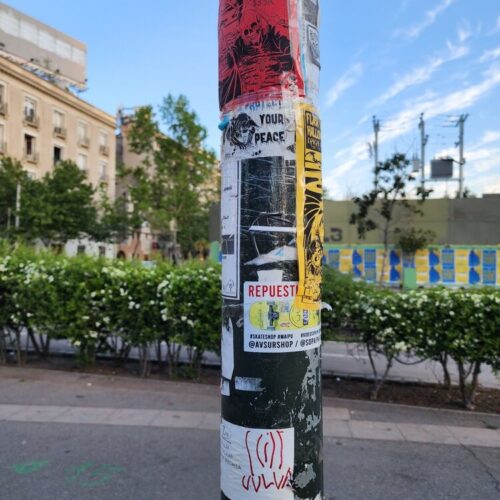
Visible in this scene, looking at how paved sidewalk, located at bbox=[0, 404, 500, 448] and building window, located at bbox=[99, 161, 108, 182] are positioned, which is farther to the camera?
building window, located at bbox=[99, 161, 108, 182]

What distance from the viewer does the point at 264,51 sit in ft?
5.99

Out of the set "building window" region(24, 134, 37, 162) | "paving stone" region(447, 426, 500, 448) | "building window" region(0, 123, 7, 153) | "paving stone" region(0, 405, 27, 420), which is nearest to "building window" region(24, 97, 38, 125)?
"building window" region(24, 134, 37, 162)

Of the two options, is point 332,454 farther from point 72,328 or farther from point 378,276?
point 378,276

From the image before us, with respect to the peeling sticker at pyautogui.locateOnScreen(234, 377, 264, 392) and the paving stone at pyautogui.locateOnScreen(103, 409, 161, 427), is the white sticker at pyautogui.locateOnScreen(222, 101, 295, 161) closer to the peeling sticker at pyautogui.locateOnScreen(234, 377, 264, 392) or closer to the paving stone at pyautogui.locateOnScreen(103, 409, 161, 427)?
the peeling sticker at pyautogui.locateOnScreen(234, 377, 264, 392)

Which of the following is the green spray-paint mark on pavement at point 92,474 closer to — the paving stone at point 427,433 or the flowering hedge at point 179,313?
the flowering hedge at point 179,313

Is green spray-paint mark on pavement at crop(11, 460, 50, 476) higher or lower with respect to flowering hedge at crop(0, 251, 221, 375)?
lower

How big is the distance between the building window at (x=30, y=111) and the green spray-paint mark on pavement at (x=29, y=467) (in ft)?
135

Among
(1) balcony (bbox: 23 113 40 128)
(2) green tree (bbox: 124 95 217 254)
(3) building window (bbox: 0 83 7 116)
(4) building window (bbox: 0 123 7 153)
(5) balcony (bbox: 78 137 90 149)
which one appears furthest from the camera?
(5) balcony (bbox: 78 137 90 149)

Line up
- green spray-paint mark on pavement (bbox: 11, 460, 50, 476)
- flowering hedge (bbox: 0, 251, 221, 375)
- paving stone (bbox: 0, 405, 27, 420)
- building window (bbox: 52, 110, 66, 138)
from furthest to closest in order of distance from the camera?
building window (bbox: 52, 110, 66, 138), flowering hedge (bbox: 0, 251, 221, 375), paving stone (bbox: 0, 405, 27, 420), green spray-paint mark on pavement (bbox: 11, 460, 50, 476)

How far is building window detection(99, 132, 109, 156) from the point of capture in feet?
160

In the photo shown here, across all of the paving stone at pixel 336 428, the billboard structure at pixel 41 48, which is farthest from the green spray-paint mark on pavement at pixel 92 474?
the billboard structure at pixel 41 48

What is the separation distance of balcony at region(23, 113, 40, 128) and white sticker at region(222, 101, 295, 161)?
4291 centimetres

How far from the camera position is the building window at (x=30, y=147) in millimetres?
39847

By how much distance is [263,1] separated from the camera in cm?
182
